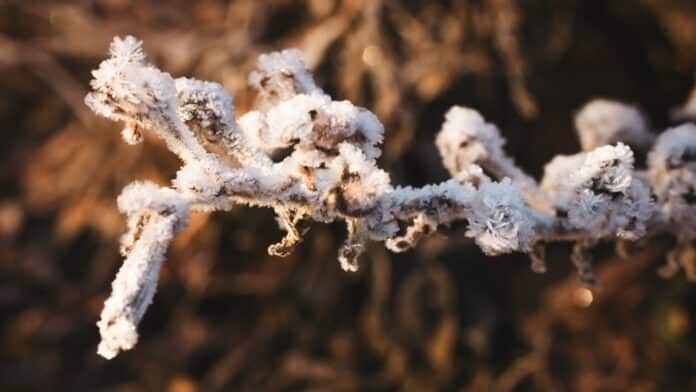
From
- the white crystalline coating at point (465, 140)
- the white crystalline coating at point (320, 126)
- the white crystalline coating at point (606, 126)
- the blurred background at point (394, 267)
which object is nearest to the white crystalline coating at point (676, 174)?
the white crystalline coating at point (606, 126)

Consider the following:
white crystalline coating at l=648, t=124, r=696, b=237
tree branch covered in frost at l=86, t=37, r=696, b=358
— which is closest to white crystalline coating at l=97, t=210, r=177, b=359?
tree branch covered in frost at l=86, t=37, r=696, b=358

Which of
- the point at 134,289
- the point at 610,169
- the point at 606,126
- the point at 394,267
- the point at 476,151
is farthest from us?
the point at 394,267

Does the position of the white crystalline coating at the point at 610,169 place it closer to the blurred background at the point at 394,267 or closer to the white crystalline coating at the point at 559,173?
the white crystalline coating at the point at 559,173

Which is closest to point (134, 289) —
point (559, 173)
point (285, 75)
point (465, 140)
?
point (285, 75)

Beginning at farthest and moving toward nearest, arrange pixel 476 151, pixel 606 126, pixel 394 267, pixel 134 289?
pixel 394 267 → pixel 606 126 → pixel 476 151 → pixel 134 289

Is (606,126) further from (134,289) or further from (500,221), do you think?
(134,289)

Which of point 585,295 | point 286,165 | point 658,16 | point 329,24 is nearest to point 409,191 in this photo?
point 286,165
